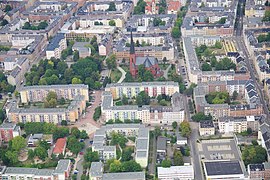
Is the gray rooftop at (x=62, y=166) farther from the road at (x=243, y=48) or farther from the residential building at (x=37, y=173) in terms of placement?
the road at (x=243, y=48)

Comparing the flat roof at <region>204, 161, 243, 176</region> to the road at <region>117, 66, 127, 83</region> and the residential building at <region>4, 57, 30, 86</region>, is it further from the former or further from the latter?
the residential building at <region>4, 57, 30, 86</region>

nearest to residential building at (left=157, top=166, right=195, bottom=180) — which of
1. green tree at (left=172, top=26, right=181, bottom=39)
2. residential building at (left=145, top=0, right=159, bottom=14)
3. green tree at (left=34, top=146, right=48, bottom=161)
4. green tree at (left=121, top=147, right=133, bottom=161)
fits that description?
green tree at (left=121, top=147, right=133, bottom=161)

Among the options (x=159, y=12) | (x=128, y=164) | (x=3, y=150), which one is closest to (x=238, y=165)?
(x=128, y=164)

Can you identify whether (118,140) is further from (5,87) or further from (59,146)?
(5,87)

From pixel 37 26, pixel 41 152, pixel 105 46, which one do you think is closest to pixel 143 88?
pixel 105 46

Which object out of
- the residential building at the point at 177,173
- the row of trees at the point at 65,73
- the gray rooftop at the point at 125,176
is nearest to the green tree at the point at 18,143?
the gray rooftop at the point at 125,176

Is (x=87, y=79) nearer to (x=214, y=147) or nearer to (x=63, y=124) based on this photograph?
(x=63, y=124)

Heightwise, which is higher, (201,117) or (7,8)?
(7,8)
